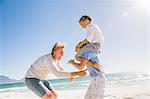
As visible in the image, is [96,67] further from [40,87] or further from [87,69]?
[40,87]

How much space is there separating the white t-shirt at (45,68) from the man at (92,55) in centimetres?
23

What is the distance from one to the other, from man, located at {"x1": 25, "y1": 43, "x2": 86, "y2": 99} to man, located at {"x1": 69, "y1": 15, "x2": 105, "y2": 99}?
0.17m

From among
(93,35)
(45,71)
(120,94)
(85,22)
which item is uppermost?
(85,22)

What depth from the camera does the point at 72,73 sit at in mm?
4727

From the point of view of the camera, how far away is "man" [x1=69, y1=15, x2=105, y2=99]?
4.71 metres

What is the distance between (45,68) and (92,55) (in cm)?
73

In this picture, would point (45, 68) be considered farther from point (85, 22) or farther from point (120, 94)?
point (120, 94)

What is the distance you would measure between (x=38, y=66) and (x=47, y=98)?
494 mm

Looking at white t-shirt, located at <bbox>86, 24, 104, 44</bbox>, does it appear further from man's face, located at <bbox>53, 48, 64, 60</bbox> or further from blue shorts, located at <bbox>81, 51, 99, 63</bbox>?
man's face, located at <bbox>53, 48, 64, 60</bbox>

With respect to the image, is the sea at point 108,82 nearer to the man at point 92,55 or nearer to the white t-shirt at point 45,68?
the man at point 92,55

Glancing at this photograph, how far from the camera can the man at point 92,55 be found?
186 inches

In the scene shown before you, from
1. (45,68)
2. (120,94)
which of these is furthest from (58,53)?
(120,94)

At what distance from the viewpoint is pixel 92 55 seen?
4.75m

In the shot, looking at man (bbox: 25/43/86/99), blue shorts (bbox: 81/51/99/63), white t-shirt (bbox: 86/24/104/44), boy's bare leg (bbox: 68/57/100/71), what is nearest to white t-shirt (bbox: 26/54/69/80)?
man (bbox: 25/43/86/99)
